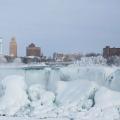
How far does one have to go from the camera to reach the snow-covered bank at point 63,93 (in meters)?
13.3

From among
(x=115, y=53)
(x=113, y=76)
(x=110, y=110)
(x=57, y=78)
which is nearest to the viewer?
(x=110, y=110)

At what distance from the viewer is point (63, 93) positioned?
14.6 m

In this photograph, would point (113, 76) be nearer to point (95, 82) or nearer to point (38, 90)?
point (95, 82)

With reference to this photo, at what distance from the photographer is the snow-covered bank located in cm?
1334

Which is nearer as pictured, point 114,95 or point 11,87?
point 114,95

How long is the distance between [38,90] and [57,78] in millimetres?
849

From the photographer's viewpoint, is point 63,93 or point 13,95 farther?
point 13,95

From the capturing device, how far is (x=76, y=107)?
13.7 metres

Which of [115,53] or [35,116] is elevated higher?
[115,53]

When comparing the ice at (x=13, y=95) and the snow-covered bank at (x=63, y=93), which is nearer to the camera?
the snow-covered bank at (x=63, y=93)

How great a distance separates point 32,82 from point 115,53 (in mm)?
7175

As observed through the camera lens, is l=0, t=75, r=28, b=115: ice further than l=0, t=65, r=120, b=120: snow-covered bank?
Yes

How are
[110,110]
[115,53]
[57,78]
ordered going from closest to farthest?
[110,110] → [57,78] → [115,53]

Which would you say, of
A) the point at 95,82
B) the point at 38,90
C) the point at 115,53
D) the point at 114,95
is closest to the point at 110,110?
the point at 114,95
